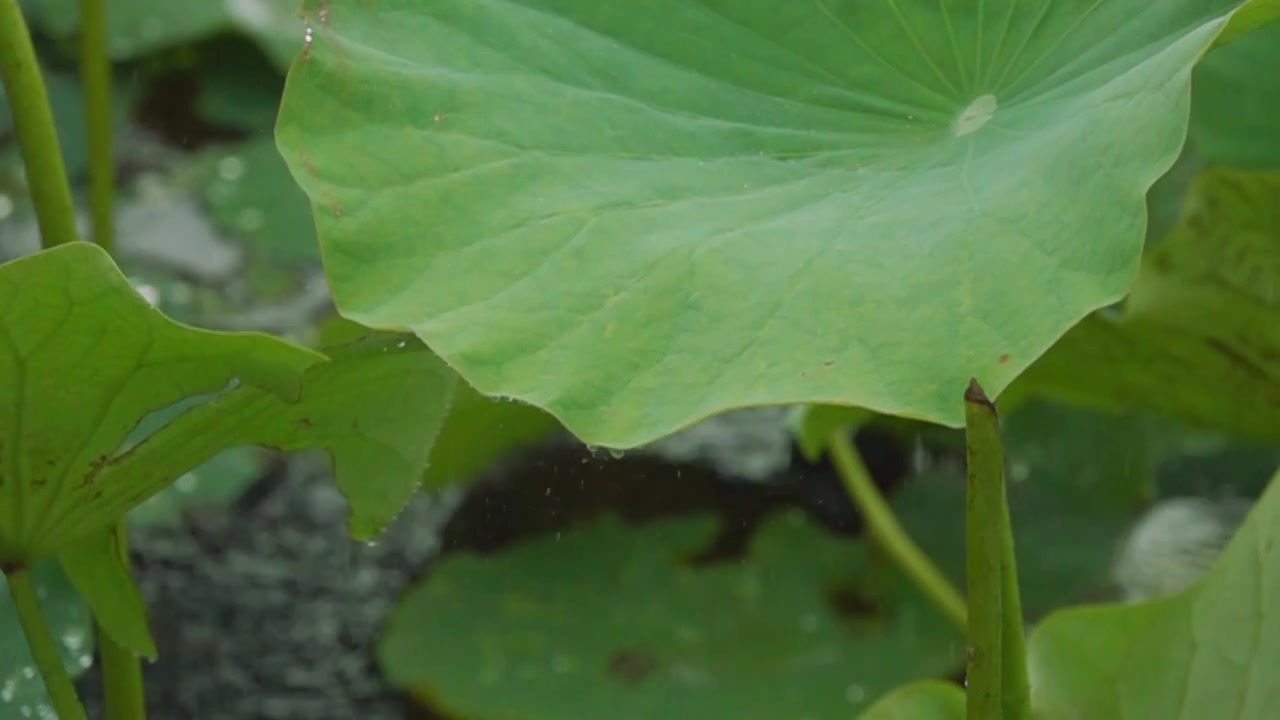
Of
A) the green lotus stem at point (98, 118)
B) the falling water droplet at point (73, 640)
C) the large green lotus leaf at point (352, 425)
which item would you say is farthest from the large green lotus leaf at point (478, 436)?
the large green lotus leaf at point (352, 425)

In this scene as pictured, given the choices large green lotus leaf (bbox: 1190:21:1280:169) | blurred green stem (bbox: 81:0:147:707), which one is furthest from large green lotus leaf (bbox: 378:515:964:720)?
large green lotus leaf (bbox: 1190:21:1280:169)

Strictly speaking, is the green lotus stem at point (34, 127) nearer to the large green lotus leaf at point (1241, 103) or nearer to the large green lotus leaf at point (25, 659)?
the large green lotus leaf at point (25, 659)

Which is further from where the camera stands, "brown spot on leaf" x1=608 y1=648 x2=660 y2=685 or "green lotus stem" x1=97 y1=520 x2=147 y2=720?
"brown spot on leaf" x1=608 y1=648 x2=660 y2=685

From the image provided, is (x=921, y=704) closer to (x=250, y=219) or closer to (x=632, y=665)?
(x=632, y=665)

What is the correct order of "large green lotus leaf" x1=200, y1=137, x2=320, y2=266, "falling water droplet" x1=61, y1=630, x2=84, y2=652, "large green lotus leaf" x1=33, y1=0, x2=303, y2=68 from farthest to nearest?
"large green lotus leaf" x1=33, y1=0, x2=303, y2=68 → "large green lotus leaf" x1=200, y1=137, x2=320, y2=266 → "falling water droplet" x1=61, y1=630, x2=84, y2=652

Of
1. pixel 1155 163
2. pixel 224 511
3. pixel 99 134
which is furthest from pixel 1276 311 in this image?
pixel 224 511

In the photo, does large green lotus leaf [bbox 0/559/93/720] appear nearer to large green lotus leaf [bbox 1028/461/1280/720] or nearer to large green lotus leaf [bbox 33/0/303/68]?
large green lotus leaf [bbox 1028/461/1280/720]

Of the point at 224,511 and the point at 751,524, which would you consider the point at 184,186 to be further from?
the point at 751,524
